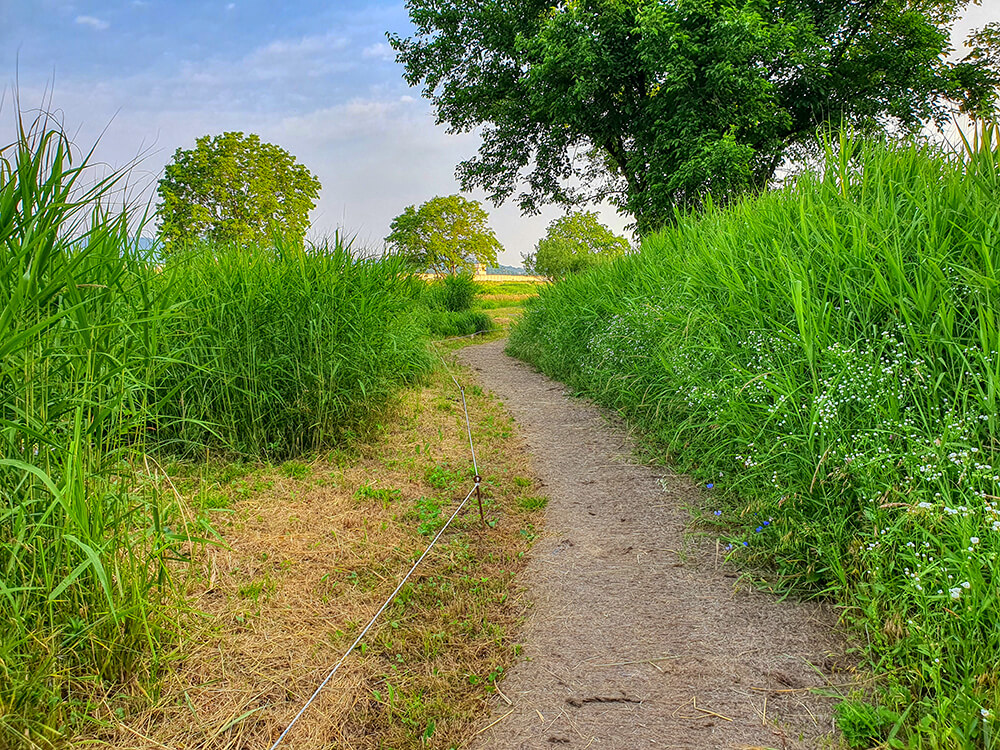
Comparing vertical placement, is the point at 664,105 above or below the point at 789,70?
below

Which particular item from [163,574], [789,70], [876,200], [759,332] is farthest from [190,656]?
[789,70]

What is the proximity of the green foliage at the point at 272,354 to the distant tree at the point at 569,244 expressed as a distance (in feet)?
35.3

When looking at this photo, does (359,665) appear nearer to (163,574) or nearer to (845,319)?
(163,574)

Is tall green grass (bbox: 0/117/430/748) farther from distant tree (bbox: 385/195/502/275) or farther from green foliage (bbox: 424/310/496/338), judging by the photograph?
distant tree (bbox: 385/195/502/275)

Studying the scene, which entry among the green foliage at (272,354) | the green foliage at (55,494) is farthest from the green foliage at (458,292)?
the green foliage at (55,494)

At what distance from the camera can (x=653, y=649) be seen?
6.85ft

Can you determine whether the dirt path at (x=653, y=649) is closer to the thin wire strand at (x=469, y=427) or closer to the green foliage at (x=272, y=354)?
the thin wire strand at (x=469, y=427)

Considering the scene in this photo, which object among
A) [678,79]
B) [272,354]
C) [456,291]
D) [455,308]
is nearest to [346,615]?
[272,354]

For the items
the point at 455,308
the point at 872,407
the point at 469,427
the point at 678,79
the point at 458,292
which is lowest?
the point at 469,427

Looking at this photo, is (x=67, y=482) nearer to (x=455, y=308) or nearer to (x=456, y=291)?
Answer: (x=456, y=291)

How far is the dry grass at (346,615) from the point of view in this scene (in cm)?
178

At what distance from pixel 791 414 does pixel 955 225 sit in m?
1.17

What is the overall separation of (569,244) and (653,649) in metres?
19.7

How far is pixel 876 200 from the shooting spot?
3.12 metres
